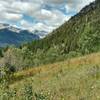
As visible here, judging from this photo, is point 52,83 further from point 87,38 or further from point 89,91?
point 87,38

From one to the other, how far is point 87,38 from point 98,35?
2.17 metres

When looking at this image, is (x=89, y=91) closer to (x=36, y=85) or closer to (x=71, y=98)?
(x=71, y=98)

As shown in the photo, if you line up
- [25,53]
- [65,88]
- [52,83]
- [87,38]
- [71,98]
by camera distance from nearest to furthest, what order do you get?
[71,98], [65,88], [52,83], [87,38], [25,53]

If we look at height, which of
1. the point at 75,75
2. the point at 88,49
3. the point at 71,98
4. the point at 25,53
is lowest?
the point at 71,98

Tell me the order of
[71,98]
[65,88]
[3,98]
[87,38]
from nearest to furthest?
[3,98] < [71,98] < [65,88] < [87,38]

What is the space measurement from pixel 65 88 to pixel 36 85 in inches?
99.4

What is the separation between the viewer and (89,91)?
491 inches

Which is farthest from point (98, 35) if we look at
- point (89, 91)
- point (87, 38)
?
point (89, 91)

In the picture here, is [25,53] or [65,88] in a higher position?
[25,53]

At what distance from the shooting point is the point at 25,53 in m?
153

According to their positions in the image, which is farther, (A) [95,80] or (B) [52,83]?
(B) [52,83]

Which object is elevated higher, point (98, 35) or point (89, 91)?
point (98, 35)

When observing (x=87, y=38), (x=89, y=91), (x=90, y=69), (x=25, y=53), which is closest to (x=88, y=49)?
(x=87, y=38)

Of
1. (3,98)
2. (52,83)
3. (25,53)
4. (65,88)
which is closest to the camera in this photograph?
(3,98)
